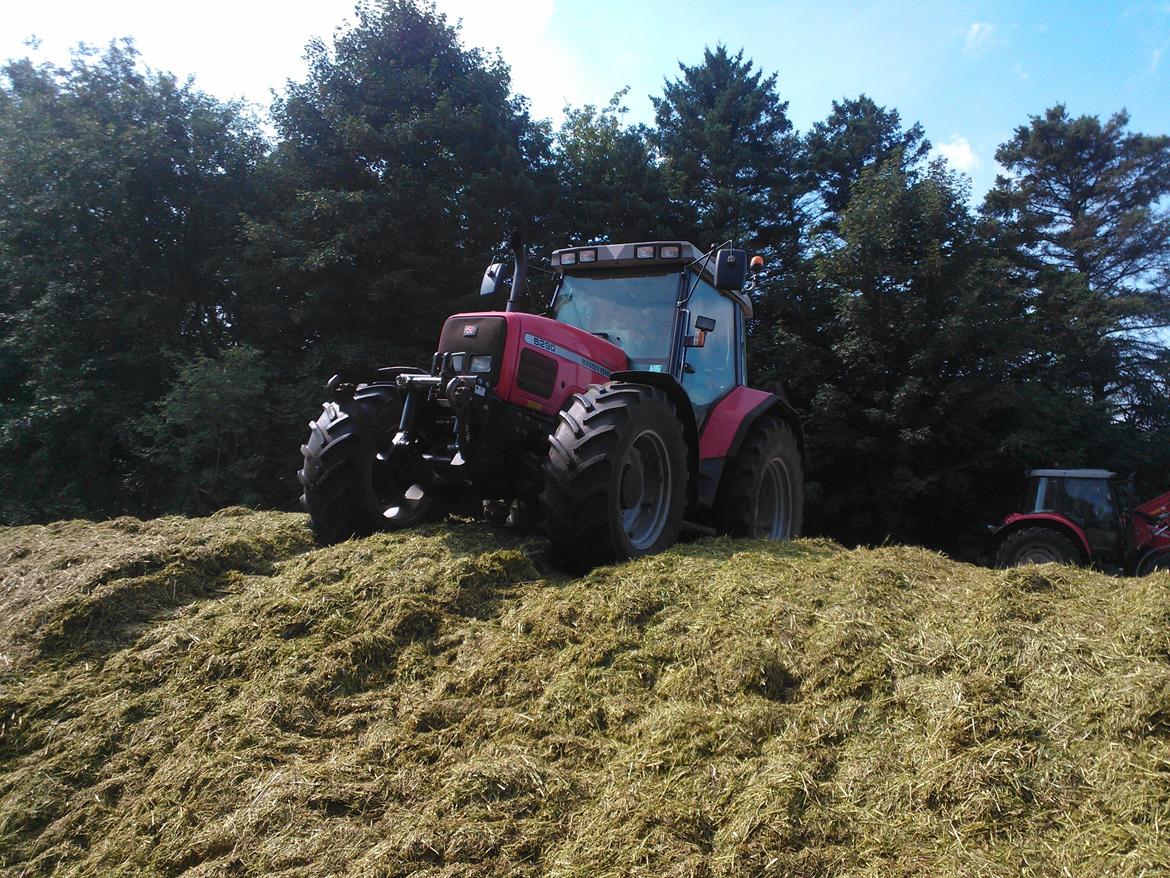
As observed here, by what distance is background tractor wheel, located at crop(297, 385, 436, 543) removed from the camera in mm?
4762

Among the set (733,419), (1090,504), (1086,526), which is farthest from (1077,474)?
(733,419)

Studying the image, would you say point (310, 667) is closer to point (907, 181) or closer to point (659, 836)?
point (659, 836)

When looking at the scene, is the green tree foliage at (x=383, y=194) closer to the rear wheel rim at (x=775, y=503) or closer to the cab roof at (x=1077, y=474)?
the rear wheel rim at (x=775, y=503)

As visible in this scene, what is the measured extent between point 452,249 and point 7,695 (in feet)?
43.5

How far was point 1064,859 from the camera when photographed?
202 cm

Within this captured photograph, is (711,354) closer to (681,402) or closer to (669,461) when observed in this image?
(681,402)

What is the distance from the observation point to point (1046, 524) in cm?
1042

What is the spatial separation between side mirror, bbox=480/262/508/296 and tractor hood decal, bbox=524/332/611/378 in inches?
38.2

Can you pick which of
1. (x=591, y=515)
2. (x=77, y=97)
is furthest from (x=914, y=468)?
(x=77, y=97)

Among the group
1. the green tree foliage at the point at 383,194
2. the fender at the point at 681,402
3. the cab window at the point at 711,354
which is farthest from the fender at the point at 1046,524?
the green tree foliage at the point at 383,194

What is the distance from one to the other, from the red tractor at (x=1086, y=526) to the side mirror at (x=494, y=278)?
786 cm

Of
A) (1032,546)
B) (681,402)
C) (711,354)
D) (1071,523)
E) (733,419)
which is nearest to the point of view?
(681,402)

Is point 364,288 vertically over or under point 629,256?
over

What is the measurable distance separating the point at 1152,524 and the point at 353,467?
11.6m
